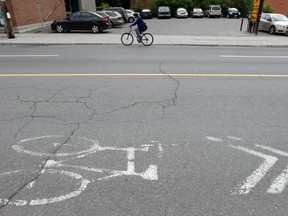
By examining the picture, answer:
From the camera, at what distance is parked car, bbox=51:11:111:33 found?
2003 centimetres

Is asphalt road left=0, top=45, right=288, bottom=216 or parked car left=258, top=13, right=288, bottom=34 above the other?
asphalt road left=0, top=45, right=288, bottom=216

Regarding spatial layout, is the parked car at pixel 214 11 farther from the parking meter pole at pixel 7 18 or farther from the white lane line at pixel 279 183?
the white lane line at pixel 279 183

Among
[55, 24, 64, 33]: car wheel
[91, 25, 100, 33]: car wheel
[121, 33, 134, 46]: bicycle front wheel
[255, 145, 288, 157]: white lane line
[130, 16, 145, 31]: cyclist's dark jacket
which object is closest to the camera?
[255, 145, 288, 157]: white lane line

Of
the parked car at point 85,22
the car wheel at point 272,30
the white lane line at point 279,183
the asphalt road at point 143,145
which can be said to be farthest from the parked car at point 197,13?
the white lane line at point 279,183

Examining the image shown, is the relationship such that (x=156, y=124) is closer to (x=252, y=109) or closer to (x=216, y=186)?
(x=216, y=186)

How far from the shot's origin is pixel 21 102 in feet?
18.2

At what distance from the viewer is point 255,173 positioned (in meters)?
3.23

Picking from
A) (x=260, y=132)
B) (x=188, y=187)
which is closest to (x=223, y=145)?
(x=260, y=132)

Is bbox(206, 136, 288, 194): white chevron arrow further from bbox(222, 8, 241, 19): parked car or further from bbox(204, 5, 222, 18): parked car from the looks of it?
bbox(222, 8, 241, 19): parked car

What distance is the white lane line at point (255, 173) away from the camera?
2.98 metres

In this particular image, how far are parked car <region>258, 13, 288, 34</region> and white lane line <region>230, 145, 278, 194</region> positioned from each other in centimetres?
1872

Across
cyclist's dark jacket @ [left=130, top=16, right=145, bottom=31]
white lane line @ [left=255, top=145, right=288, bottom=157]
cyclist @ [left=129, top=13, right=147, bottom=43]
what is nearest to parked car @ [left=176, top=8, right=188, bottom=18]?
cyclist @ [left=129, top=13, right=147, bottom=43]

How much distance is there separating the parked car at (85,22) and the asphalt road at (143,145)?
45.2 feet

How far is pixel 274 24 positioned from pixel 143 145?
64.2 feet
